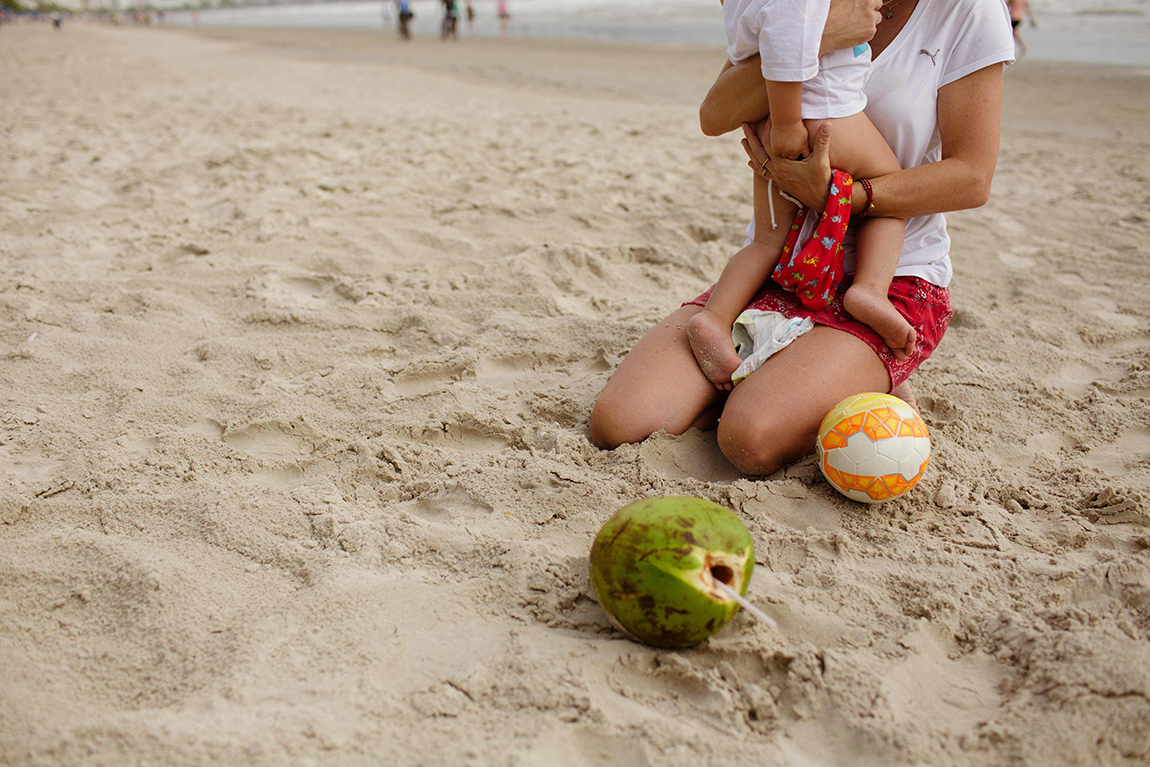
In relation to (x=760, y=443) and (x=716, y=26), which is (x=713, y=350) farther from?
(x=716, y=26)

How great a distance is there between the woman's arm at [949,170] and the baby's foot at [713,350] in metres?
0.49

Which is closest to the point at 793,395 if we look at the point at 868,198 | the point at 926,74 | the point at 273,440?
the point at 868,198

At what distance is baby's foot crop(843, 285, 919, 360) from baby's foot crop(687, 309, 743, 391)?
14.8 inches

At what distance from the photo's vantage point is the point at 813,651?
1487mm

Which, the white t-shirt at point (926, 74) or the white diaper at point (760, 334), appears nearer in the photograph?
the white t-shirt at point (926, 74)

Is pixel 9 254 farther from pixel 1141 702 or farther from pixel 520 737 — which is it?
pixel 1141 702

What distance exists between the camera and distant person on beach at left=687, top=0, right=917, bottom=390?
2.00 m

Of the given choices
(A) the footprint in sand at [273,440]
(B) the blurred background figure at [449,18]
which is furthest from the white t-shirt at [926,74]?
(B) the blurred background figure at [449,18]

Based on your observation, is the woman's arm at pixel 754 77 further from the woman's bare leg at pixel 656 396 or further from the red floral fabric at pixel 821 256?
the woman's bare leg at pixel 656 396

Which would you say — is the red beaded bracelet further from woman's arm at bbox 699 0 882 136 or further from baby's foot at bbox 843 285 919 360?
woman's arm at bbox 699 0 882 136

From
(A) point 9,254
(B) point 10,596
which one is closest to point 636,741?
(B) point 10,596

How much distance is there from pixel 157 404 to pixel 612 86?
363 inches

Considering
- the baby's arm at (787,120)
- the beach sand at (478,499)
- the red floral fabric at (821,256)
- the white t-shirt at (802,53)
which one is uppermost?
the white t-shirt at (802,53)

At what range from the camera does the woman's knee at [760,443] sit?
2.09 metres
